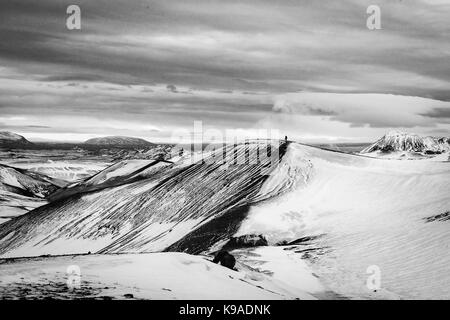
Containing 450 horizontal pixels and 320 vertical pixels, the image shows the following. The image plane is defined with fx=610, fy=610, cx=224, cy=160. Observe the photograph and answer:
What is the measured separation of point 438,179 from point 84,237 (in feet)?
154

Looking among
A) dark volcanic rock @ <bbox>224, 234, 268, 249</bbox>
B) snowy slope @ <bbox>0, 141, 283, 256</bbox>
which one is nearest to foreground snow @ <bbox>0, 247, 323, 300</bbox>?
dark volcanic rock @ <bbox>224, 234, 268, 249</bbox>

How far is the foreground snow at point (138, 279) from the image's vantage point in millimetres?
29125

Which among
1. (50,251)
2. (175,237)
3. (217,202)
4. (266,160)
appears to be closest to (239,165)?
(266,160)

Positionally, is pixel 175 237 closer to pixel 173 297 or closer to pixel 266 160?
pixel 266 160

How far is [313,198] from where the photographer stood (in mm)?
66562

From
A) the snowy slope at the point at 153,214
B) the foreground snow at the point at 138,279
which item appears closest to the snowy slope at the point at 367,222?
the snowy slope at the point at 153,214

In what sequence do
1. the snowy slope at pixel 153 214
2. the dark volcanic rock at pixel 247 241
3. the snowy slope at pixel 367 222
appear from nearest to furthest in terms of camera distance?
the snowy slope at pixel 367 222 < the dark volcanic rock at pixel 247 241 < the snowy slope at pixel 153 214

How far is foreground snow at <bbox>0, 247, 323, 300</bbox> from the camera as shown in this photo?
29.1m

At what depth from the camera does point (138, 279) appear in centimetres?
3141

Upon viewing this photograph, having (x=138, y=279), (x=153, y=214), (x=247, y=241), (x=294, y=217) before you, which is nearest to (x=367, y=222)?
(x=294, y=217)

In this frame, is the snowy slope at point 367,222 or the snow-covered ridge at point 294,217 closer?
the snowy slope at point 367,222

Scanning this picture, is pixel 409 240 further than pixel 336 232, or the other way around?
pixel 336 232

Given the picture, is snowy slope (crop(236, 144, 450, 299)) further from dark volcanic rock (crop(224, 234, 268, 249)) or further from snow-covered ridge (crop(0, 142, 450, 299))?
dark volcanic rock (crop(224, 234, 268, 249))

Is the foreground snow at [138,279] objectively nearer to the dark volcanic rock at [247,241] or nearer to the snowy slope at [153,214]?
the dark volcanic rock at [247,241]
